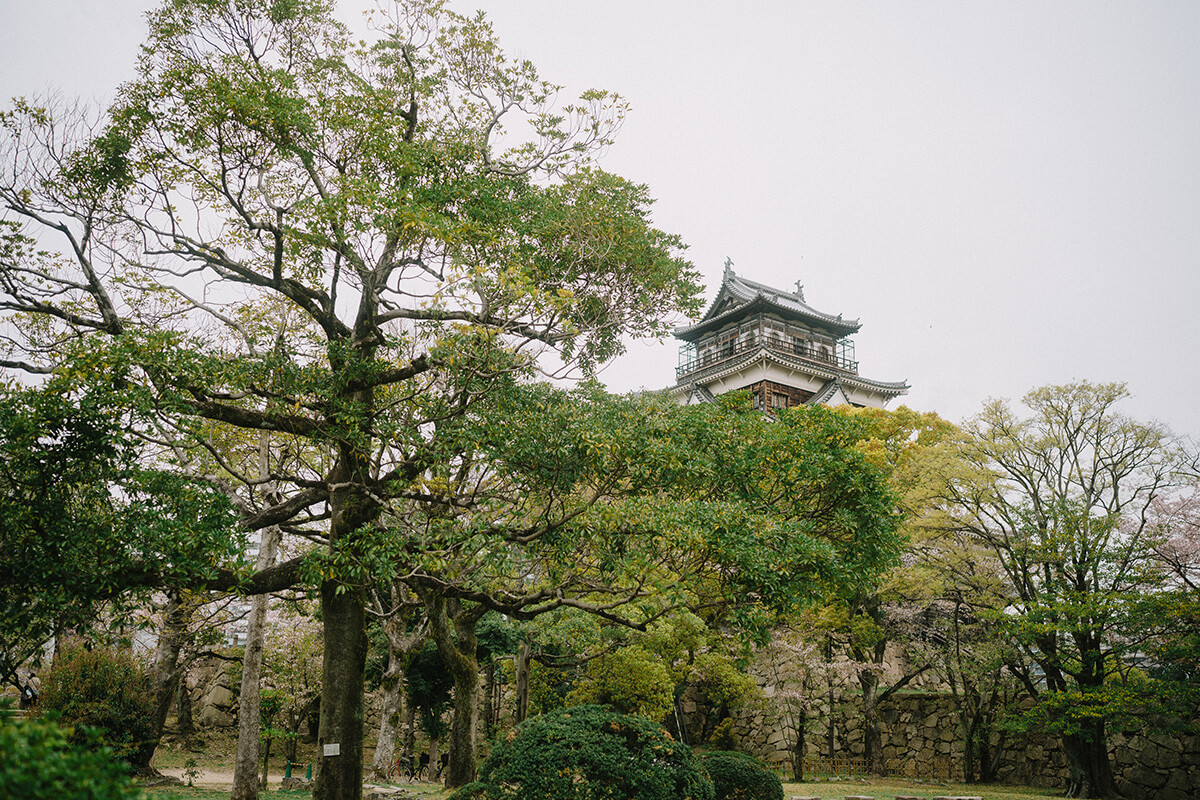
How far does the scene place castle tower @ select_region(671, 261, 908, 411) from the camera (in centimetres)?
3306

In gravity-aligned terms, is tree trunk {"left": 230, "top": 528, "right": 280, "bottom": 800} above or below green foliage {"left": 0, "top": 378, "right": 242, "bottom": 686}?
below

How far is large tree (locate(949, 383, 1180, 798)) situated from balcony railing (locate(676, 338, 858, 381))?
17.1 m

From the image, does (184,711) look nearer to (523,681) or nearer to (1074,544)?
(523,681)

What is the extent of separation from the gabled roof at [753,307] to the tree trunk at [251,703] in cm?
2563

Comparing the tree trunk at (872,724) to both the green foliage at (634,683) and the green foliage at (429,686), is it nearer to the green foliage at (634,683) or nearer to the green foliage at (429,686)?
the green foliage at (634,683)

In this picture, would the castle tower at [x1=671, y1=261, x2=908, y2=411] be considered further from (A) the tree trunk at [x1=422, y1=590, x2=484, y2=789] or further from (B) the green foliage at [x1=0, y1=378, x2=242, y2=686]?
(B) the green foliage at [x1=0, y1=378, x2=242, y2=686]

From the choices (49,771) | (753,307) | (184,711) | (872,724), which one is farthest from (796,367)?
(49,771)

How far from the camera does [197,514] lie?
669 cm

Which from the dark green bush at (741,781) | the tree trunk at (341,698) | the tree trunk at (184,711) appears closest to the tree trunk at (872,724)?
the dark green bush at (741,781)

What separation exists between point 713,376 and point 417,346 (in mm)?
26334

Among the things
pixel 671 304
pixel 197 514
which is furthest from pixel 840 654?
pixel 197 514

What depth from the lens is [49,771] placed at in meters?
2.27

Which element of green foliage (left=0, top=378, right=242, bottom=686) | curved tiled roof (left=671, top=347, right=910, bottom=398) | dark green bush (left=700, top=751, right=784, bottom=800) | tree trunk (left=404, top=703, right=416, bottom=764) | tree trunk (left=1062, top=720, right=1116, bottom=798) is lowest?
tree trunk (left=404, top=703, right=416, bottom=764)

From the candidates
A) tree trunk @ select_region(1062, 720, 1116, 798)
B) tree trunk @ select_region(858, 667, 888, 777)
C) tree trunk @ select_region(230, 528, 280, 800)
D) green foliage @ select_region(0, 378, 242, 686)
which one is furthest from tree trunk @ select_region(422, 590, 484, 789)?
tree trunk @ select_region(1062, 720, 1116, 798)
